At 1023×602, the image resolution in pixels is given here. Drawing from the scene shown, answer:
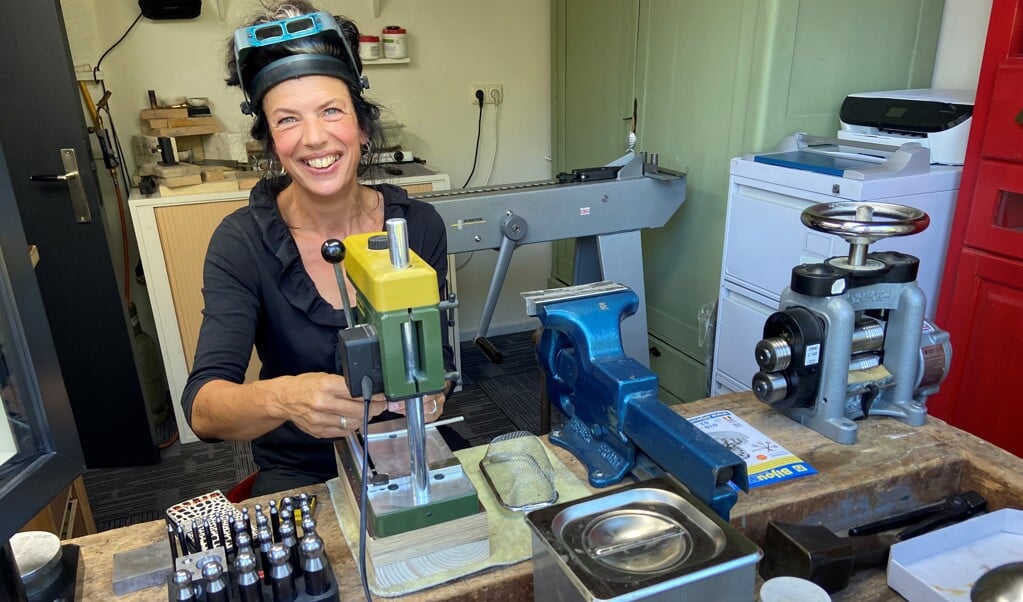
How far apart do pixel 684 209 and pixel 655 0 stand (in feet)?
2.54

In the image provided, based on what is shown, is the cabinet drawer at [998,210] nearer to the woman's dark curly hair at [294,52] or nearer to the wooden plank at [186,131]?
the woman's dark curly hair at [294,52]

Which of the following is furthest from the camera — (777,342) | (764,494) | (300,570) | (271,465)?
(271,465)

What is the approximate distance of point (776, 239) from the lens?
194cm

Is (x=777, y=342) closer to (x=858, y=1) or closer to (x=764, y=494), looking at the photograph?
(x=764, y=494)

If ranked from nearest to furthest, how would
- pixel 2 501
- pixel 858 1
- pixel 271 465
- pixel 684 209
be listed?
Result: pixel 2 501 → pixel 271 465 → pixel 858 1 → pixel 684 209

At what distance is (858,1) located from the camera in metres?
2.04

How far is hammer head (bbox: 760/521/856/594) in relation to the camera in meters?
0.82

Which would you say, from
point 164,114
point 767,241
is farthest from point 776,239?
point 164,114

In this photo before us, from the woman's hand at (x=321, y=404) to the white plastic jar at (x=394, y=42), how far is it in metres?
2.32

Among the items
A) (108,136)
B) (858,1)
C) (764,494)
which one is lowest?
(764,494)

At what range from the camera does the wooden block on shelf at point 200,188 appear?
2.40m

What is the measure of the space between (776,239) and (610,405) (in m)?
1.18

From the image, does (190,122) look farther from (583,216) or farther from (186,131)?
(583,216)

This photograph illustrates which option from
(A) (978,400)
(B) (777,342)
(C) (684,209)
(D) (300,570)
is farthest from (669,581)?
(C) (684,209)
